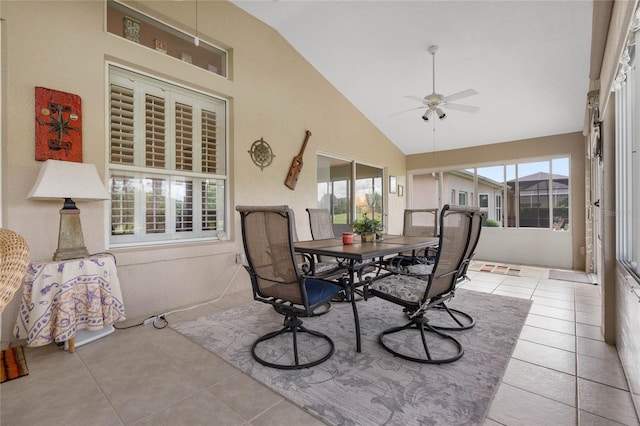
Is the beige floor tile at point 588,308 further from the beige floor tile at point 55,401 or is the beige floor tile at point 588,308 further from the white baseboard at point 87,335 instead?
the white baseboard at point 87,335

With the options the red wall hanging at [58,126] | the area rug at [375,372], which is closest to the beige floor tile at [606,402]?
the area rug at [375,372]

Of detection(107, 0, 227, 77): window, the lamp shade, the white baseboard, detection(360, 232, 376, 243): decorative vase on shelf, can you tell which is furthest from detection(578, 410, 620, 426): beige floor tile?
detection(107, 0, 227, 77): window

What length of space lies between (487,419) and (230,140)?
368 cm

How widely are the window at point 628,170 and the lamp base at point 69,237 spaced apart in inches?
151

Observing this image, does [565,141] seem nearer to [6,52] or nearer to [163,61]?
[163,61]

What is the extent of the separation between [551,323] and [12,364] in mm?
4330

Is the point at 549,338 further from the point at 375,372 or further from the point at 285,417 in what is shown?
the point at 285,417

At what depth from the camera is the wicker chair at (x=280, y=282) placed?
1851mm

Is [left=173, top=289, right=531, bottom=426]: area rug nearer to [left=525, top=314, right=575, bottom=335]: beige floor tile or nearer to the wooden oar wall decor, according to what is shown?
[left=525, top=314, right=575, bottom=335]: beige floor tile

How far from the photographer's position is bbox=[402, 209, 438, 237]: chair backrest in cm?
379

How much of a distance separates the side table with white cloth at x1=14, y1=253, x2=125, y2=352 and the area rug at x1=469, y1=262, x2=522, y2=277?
5427 millimetres

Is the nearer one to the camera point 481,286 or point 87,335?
point 87,335

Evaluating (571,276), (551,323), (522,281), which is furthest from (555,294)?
(571,276)

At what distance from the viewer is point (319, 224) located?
12.3ft
